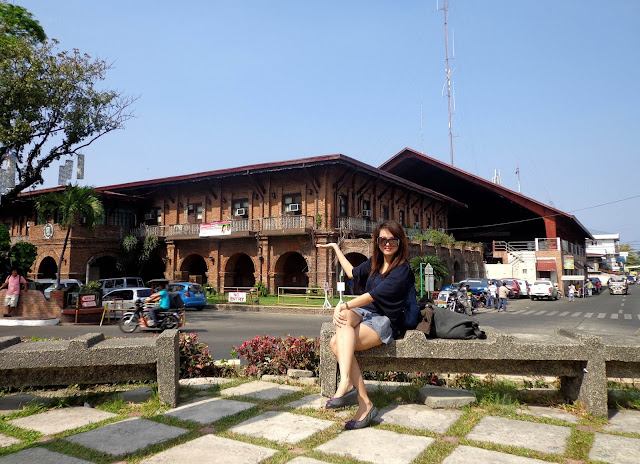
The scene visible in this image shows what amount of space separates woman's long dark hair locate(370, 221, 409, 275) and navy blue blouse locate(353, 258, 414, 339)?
6 cm

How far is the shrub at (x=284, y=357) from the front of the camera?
5.55 meters

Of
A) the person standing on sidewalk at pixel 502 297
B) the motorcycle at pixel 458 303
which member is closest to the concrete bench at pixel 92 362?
the motorcycle at pixel 458 303

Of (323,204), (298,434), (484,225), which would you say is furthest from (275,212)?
(484,225)

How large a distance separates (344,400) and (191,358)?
7.82 feet

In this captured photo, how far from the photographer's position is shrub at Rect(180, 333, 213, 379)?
543 centimetres

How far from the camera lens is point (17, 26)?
16578mm

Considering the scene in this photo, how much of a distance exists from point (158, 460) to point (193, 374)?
2.57 meters

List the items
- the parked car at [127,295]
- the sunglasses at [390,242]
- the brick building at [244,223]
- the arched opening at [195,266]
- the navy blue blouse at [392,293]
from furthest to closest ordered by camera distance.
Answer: the arched opening at [195,266]
the brick building at [244,223]
the parked car at [127,295]
the sunglasses at [390,242]
the navy blue blouse at [392,293]

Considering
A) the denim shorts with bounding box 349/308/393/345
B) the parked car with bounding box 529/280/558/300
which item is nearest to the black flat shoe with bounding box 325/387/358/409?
the denim shorts with bounding box 349/308/393/345

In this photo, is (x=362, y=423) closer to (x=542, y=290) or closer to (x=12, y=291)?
(x=12, y=291)

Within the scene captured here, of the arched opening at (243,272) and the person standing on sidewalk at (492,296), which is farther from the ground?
the arched opening at (243,272)

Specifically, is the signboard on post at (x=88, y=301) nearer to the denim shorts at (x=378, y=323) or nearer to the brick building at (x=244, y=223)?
the brick building at (x=244, y=223)

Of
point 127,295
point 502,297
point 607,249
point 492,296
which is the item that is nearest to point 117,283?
point 127,295

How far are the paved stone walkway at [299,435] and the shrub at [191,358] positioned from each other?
109 cm
